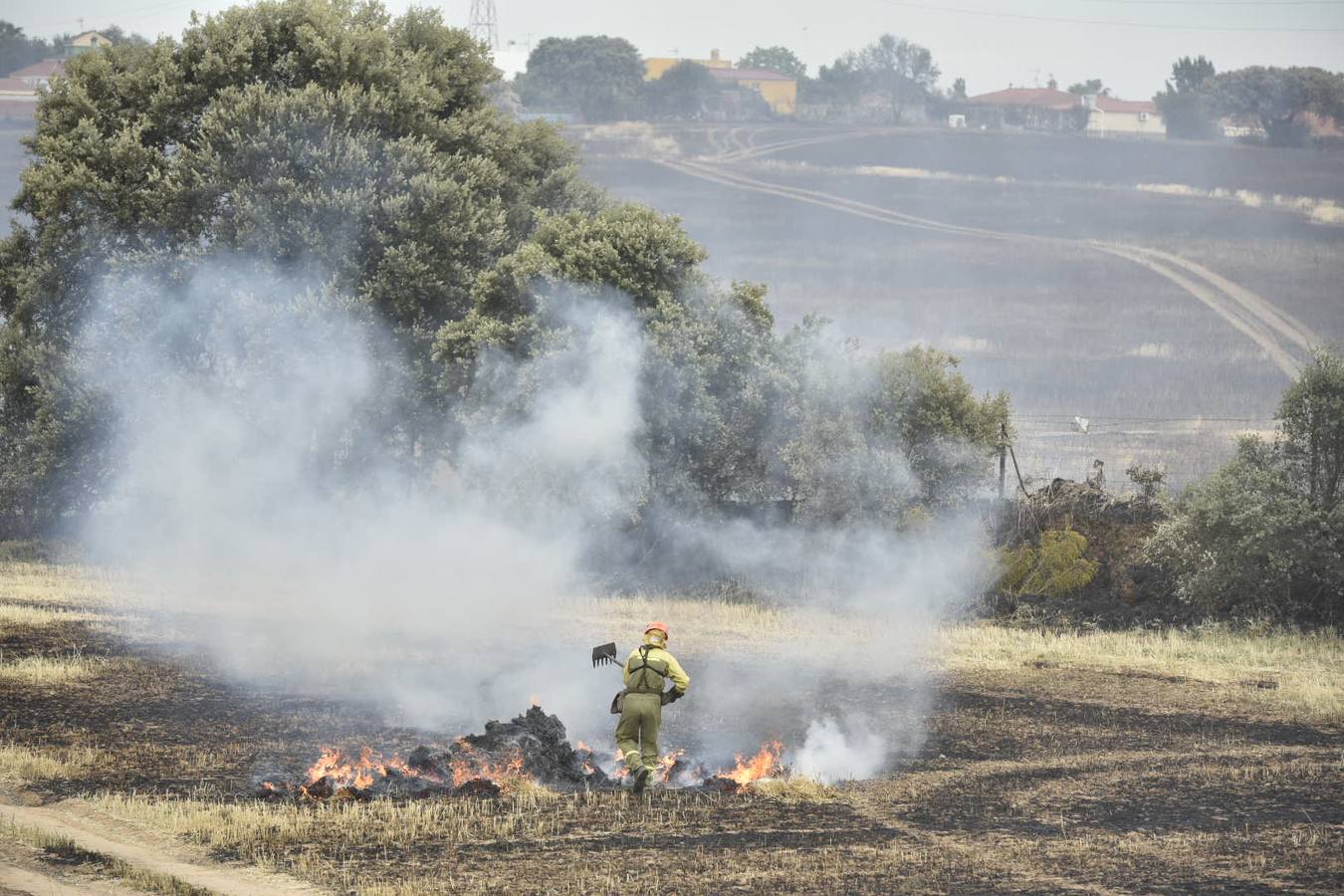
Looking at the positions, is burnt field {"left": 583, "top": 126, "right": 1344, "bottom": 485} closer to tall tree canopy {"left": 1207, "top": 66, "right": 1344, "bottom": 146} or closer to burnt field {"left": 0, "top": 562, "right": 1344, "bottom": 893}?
tall tree canopy {"left": 1207, "top": 66, "right": 1344, "bottom": 146}

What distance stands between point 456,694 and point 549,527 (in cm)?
944

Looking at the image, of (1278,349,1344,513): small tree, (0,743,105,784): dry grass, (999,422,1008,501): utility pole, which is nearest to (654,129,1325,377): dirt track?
(999,422,1008,501): utility pole

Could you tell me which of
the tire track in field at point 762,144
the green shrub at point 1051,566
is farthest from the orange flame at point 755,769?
the tire track in field at point 762,144

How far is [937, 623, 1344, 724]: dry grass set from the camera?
22531mm

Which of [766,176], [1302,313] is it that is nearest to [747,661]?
[1302,313]

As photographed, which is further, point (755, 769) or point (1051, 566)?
point (1051, 566)

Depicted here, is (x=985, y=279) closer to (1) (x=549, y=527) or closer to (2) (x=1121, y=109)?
(1) (x=549, y=527)

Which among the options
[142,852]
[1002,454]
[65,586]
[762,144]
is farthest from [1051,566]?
[762,144]

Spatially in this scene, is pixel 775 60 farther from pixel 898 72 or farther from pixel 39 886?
pixel 39 886

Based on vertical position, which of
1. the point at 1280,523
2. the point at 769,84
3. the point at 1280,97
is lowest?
the point at 1280,523

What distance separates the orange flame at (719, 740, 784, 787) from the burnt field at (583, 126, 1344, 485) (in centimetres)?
2321

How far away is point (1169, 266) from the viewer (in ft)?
257

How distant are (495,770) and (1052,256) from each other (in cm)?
7193

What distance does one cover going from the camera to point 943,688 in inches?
888
